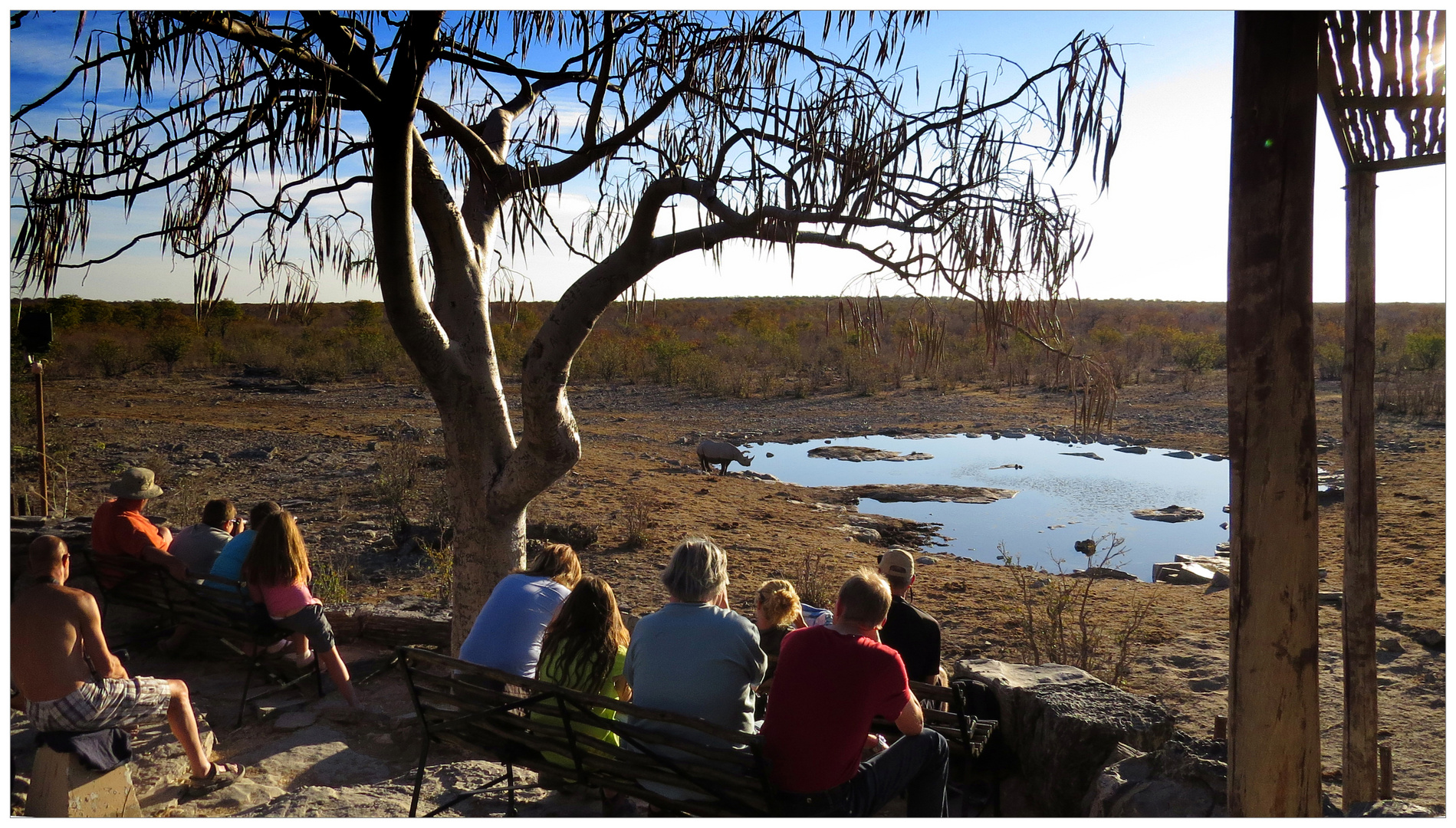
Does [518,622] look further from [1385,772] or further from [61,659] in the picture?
[1385,772]

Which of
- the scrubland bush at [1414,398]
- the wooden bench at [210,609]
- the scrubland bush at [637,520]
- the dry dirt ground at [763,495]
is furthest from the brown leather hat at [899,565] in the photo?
the scrubland bush at [1414,398]

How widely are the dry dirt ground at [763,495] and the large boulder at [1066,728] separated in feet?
3.55

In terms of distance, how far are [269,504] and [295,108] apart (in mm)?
2113

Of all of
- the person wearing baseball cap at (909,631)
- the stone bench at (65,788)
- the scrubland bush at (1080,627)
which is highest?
the person wearing baseball cap at (909,631)

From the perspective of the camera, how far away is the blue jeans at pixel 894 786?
2781 mm

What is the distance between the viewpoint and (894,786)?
2.97 meters

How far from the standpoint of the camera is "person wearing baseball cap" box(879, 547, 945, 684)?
155 inches

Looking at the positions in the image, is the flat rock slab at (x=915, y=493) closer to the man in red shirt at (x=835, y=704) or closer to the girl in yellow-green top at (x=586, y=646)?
the girl in yellow-green top at (x=586, y=646)

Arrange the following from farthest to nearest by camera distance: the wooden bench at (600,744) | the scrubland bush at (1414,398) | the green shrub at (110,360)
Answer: the green shrub at (110,360) → the scrubland bush at (1414,398) → the wooden bench at (600,744)

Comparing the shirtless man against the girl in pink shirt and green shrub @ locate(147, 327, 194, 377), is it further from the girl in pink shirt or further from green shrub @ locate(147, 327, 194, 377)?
green shrub @ locate(147, 327, 194, 377)

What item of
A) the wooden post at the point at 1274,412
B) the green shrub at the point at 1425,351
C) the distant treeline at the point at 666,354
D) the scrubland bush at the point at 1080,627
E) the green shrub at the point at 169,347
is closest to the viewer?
the wooden post at the point at 1274,412

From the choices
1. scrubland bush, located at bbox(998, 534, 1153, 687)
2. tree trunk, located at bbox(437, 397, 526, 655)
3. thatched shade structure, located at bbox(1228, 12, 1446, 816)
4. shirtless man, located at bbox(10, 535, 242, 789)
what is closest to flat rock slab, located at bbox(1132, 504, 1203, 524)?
scrubland bush, located at bbox(998, 534, 1153, 687)

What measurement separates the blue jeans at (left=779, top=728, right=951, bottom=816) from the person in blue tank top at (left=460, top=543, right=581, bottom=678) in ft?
4.23

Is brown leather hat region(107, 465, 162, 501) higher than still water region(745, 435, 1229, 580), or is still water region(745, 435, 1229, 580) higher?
brown leather hat region(107, 465, 162, 501)
